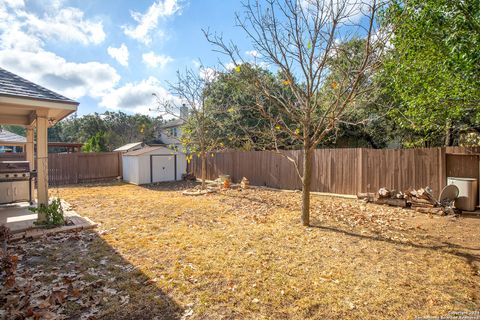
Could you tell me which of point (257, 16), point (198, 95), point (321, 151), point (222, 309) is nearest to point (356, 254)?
point (222, 309)

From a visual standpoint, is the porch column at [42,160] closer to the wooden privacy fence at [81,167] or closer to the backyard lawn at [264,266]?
the backyard lawn at [264,266]

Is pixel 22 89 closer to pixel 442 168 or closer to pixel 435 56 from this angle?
pixel 435 56

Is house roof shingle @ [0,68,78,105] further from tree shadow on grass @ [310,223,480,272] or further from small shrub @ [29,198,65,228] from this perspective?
tree shadow on grass @ [310,223,480,272]

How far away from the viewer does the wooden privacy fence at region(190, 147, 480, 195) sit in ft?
24.3

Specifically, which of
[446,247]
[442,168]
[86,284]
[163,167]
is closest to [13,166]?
[86,284]

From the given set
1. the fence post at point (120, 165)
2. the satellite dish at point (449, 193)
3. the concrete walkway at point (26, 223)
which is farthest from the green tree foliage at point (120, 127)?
the satellite dish at point (449, 193)

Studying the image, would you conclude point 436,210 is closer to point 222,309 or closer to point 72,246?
point 222,309

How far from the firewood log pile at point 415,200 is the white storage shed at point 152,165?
35.3ft

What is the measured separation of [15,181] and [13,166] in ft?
1.32

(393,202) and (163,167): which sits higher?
(163,167)

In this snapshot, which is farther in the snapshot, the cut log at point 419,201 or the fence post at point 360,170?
the fence post at point 360,170

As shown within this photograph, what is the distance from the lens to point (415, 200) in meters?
7.13

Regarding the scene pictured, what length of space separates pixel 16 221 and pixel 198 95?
26.6 feet

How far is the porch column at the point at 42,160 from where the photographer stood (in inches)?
204
